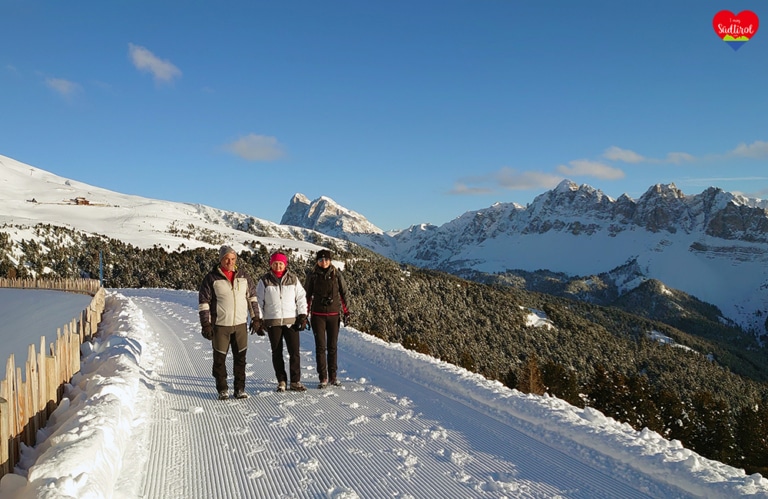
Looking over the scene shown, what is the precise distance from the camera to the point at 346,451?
5.41 meters

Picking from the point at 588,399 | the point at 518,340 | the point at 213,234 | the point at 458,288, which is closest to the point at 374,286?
the point at 458,288

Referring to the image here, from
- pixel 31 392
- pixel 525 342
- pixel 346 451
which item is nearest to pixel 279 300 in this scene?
pixel 346 451

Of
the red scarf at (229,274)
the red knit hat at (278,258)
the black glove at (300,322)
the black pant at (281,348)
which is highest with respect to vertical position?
the red knit hat at (278,258)

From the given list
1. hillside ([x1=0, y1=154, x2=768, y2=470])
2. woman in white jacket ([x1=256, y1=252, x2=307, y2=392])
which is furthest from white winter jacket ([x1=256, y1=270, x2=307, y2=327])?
hillside ([x1=0, y1=154, x2=768, y2=470])

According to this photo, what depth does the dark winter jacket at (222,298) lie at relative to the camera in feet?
24.0

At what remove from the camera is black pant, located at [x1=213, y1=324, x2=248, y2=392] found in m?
7.45

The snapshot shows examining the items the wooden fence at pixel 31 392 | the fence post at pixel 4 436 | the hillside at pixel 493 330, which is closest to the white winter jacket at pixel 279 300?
the wooden fence at pixel 31 392

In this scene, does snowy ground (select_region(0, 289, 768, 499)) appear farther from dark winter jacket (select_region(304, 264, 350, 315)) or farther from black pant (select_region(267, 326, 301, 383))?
dark winter jacket (select_region(304, 264, 350, 315))

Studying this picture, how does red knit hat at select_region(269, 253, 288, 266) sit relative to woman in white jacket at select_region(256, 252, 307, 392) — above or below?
above

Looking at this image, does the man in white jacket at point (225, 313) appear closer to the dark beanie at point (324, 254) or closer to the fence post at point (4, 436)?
the dark beanie at point (324, 254)

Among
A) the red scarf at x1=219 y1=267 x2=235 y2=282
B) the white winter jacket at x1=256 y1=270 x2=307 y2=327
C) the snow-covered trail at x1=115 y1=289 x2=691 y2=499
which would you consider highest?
the red scarf at x1=219 y1=267 x2=235 y2=282

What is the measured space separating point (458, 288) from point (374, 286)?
113 ft

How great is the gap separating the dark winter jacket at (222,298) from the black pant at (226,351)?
0.40 feet

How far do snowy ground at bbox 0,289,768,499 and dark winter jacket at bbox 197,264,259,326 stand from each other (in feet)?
4.08
